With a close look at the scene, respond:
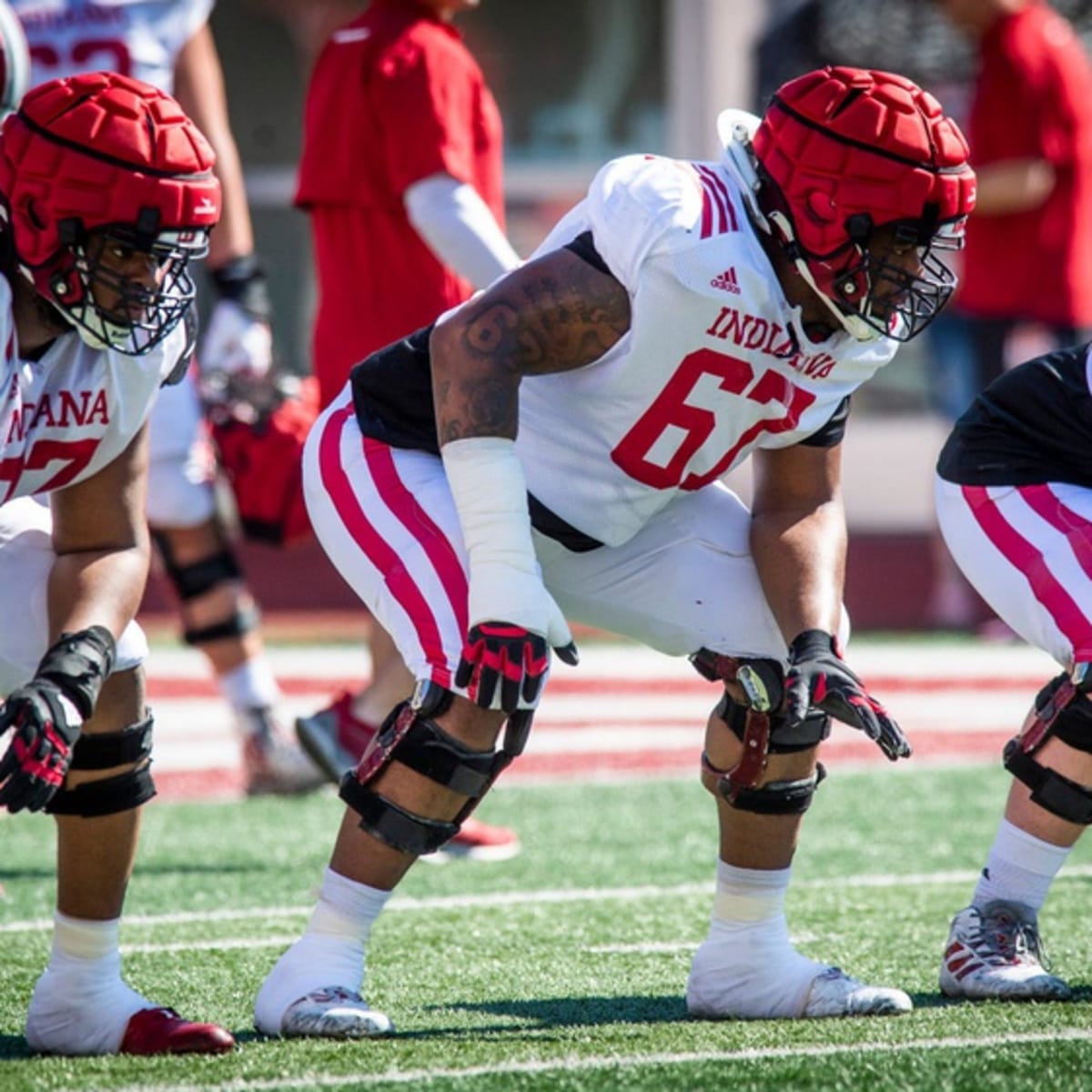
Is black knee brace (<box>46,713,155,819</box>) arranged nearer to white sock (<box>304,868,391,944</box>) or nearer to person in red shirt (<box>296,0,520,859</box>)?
white sock (<box>304,868,391,944</box>)

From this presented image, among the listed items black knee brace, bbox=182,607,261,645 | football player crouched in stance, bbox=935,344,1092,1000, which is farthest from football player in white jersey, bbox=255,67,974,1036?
black knee brace, bbox=182,607,261,645

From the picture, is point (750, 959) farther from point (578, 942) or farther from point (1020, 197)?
point (1020, 197)

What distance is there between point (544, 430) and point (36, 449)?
77 cm

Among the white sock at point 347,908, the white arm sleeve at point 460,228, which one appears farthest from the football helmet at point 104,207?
the white arm sleeve at point 460,228

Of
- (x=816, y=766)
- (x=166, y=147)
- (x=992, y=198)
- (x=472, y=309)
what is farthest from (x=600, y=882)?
(x=992, y=198)

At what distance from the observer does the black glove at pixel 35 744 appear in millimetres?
2932

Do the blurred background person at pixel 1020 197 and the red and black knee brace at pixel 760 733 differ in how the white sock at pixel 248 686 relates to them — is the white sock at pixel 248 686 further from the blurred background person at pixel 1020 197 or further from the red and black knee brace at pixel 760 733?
the blurred background person at pixel 1020 197

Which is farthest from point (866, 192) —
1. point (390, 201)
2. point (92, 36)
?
point (92, 36)

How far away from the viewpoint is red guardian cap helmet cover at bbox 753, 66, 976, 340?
3230 mm

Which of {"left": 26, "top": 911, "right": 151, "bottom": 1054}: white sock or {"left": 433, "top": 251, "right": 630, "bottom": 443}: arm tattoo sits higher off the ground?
{"left": 433, "top": 251, "right": 630, "bottom": 443}: arm tattoo

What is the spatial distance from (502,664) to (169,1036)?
0.70 m

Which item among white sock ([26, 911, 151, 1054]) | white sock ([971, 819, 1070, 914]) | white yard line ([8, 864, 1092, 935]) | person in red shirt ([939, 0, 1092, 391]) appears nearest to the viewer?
white sock ([26, 911, 151, 1054])

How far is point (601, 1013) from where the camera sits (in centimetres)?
340

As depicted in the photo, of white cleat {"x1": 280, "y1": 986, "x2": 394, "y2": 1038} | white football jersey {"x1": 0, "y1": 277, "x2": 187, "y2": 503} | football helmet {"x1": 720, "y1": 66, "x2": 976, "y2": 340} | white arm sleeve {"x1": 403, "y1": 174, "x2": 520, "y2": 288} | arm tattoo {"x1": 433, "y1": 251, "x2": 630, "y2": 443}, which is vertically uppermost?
football helmet {"x1": 720, "y1": 66, "x2": 976, "y2": 340}
